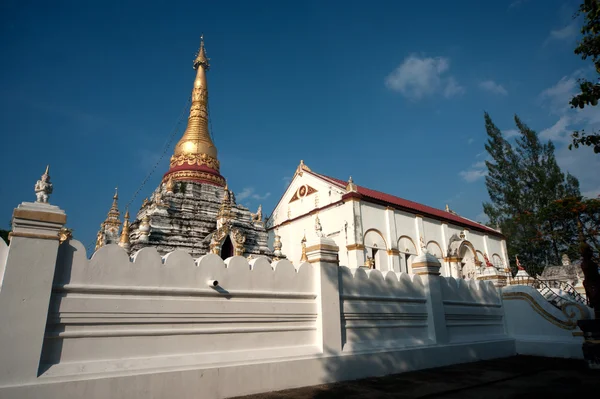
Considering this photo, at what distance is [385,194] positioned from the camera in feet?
89.4

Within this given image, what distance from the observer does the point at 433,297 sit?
26.6ft

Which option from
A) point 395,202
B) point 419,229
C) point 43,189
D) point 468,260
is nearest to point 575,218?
A: point 468,260

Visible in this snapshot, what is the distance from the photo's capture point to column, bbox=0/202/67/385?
3705mm

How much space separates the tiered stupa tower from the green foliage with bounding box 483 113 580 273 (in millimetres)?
25958

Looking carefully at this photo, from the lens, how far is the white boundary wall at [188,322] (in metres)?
3.92

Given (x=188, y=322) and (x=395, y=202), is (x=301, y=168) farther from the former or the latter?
(x=188, y=322)

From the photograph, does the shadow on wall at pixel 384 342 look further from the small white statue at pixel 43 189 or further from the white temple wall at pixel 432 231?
the white temple wall at pixel 432 231

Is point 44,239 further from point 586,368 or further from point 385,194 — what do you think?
point 385,194

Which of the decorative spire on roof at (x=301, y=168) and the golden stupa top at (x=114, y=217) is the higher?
the decorative spire on roof at (x=301, y=168)

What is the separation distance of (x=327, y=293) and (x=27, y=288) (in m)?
4.14

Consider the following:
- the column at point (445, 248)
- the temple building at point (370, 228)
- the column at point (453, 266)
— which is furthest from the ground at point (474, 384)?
the column at point (453, 266)

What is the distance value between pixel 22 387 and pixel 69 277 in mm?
1130

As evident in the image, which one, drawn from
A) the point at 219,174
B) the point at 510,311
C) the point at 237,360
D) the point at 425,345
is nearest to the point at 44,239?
the point at 237,360

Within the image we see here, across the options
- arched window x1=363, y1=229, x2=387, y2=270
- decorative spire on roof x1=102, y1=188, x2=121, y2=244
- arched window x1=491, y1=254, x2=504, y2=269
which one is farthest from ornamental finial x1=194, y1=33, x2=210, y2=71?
arched window x1=491, y1=254, x2=504, y2=269
